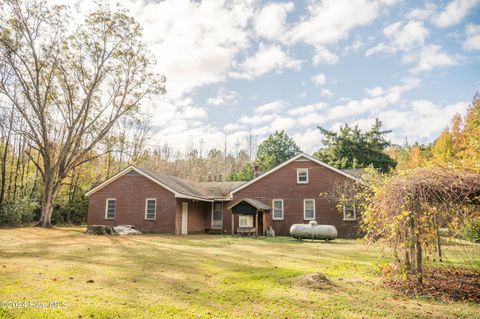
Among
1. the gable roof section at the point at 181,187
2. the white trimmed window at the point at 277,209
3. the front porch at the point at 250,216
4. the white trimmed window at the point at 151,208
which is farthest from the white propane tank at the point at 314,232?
the white trimmed window at the point at 151,208

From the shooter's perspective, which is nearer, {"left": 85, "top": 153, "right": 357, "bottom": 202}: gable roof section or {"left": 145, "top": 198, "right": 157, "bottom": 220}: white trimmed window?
{"left": 85, "top": 153, "right": 357, "bottom": 202}: gable roof section

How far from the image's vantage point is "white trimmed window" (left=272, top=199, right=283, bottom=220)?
2505 centimetres

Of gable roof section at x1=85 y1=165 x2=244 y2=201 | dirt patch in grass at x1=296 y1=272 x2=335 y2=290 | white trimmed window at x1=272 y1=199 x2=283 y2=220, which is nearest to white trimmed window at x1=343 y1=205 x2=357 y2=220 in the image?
white trimmed window at x1=272 y1=199 x2=283 y2=220

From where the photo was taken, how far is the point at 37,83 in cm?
2370

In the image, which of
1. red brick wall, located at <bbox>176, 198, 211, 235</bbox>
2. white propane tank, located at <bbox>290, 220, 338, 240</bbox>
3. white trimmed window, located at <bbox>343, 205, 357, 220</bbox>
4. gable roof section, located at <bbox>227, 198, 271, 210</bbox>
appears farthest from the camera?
red brick wall, located at <bbox>176, 198, 211, 235</bbox>

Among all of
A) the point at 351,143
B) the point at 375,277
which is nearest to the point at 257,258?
the point at 375,277

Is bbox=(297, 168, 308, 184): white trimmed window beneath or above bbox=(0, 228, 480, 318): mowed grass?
above

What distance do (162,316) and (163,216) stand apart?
19117mm

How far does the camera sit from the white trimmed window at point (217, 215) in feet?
90.1

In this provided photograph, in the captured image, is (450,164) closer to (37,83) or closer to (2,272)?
(2,272)

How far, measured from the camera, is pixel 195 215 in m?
26.5

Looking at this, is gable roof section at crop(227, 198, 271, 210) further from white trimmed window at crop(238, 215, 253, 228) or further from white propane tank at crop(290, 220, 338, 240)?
white propane tank at crop(290, 220, 338, 240)

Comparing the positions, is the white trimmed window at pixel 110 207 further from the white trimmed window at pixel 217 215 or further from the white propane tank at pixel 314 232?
the white propane tank at pixel 314 232

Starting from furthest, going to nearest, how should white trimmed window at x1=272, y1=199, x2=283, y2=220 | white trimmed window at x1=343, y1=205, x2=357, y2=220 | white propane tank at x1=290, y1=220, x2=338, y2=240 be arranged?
1. white trimmed window at x1=272, y1=199, x2=283, y2=220
2. white trimmed window at x1=343, y1=205, x2=357, y2=220
3. white propane tank at x1=290, y1=220, x2=338, y2=240
